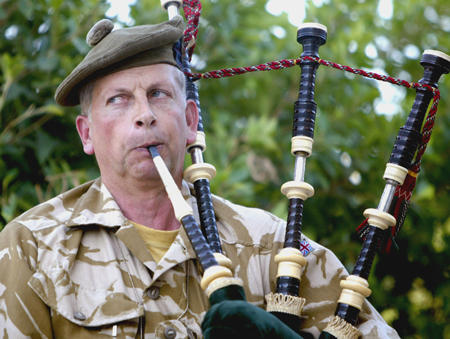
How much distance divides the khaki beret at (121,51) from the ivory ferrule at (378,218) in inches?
30.8

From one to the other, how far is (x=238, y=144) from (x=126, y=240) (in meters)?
1.88

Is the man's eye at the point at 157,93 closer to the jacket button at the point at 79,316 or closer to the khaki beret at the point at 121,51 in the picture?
the khaki beret at the point at 121,51

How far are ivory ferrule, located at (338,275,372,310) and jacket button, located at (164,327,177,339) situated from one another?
1.63 ft

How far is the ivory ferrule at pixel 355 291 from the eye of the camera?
7.60 feet

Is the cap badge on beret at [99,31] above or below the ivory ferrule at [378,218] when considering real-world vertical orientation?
above

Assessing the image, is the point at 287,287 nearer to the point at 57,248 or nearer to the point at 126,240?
the point at 126,240

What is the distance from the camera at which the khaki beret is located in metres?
2.43

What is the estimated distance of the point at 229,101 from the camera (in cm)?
461

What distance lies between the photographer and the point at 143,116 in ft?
7.97

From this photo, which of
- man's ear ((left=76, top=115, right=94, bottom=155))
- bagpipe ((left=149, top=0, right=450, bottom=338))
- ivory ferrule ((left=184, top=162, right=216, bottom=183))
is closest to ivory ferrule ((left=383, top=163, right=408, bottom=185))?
bagpipe ((left=149, top=0, right=450, bottom=338))

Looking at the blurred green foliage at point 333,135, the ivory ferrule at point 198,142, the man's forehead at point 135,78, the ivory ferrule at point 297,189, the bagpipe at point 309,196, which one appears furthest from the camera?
the blurred green foliage at point 333,135

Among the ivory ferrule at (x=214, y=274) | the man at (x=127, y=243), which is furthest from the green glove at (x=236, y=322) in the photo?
the man at (x=127, y=243)

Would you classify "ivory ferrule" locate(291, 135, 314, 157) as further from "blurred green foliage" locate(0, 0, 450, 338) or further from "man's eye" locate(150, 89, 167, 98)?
"blurred green foliage" locate(0, 0, 450, 338)

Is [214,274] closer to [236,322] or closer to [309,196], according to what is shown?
[236,322]
